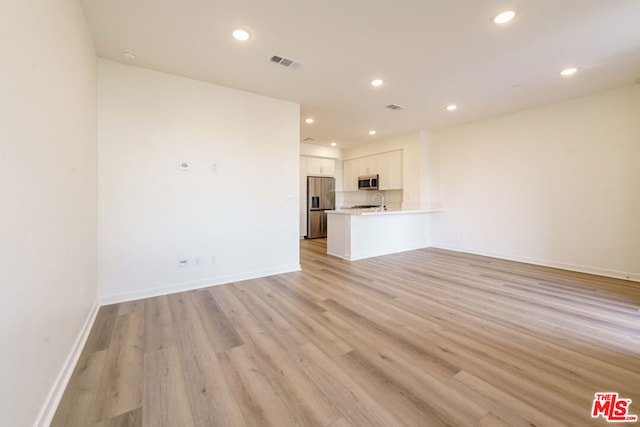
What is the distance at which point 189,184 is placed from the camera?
3.51m

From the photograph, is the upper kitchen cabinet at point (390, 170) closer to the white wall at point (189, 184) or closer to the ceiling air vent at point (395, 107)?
the ceiling air vent at point (395, 107)

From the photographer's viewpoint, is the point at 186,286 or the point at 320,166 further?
the point at 320,166

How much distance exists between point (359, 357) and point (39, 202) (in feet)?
7.57

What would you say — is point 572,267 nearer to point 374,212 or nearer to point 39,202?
point 374,212

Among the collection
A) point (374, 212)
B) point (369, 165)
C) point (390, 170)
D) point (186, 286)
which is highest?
point (369, 165)

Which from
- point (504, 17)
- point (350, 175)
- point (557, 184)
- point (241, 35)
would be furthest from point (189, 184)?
point (557, 184)

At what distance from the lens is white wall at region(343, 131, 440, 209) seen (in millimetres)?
6258

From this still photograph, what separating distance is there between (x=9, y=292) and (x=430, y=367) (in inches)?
96.4

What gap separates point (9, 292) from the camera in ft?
3.76

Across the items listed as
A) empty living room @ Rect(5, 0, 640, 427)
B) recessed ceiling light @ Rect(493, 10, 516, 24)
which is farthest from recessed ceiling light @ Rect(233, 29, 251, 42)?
recessed ceiling light @ Rect(493, 10, 516, 24)

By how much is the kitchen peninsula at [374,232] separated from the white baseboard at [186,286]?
1419 millimetres

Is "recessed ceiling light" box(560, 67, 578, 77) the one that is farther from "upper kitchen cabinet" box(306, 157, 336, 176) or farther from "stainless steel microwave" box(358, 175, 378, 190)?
"upper kitchen cabinet" box(306, 157, 336, 176)

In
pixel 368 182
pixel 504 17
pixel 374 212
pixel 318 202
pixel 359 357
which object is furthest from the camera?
pixel 318 202

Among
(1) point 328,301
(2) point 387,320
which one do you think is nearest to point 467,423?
(2) point 387,320
